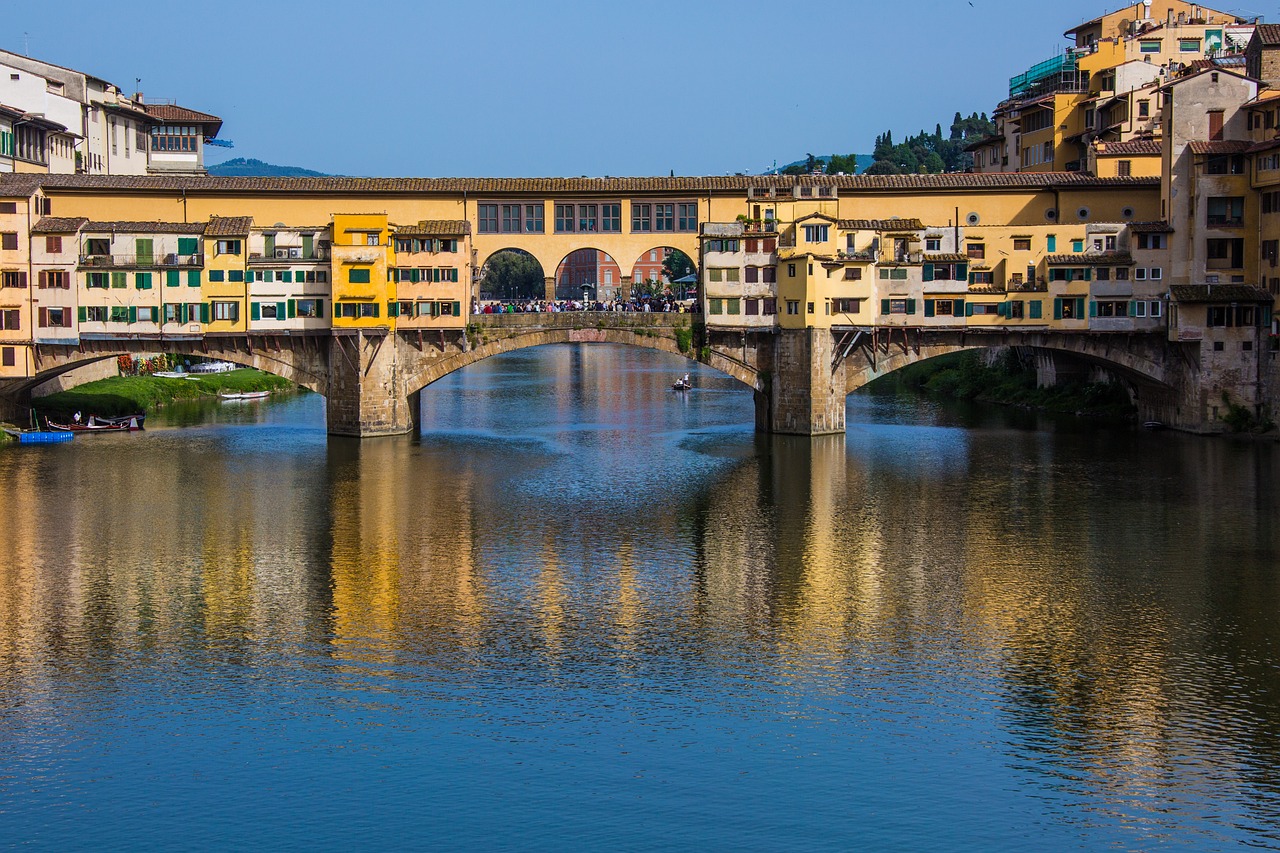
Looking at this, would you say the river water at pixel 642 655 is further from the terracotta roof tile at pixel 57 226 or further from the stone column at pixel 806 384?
the terracotta roof tile at pixel 57 226

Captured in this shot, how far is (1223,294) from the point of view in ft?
216

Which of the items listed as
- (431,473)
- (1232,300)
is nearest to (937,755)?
(431,473)

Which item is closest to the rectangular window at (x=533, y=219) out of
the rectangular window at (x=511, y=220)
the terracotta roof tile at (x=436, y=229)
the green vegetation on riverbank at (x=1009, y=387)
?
the rectangular window at (x=511, y=220)

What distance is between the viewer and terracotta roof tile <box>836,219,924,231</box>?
68.6 m

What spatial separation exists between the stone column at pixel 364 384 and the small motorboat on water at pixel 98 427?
1144cm

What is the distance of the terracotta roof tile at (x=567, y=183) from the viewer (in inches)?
2786

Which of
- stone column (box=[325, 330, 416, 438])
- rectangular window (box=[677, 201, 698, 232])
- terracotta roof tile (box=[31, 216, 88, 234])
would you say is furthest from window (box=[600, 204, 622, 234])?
terracotta roof tile (box=[31, 216, 88, 234])

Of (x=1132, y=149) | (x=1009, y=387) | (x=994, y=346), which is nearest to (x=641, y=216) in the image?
(x=994, y=346)

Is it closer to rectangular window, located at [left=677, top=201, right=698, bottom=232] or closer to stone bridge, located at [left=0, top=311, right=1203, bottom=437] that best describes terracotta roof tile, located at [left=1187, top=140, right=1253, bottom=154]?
stone bridge, located at [left=0, top=311, right=1203, bottom=437]

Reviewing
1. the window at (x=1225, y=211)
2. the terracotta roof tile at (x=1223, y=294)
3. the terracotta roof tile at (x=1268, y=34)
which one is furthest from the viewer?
the terracotta roof tile at (x=1268, y=34)

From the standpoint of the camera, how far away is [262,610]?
1507 inches

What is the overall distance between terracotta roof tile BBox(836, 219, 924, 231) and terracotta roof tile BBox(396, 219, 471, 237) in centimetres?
1691

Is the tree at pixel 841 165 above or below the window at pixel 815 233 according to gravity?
above

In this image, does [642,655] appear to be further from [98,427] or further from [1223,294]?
[98,427]
